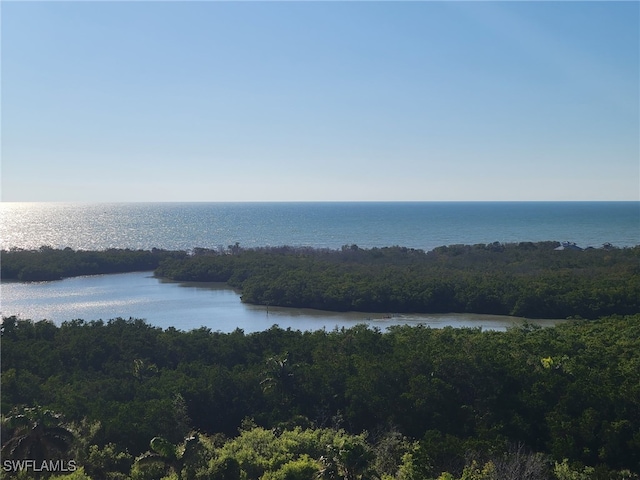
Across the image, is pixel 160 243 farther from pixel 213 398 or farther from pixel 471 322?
pixel 213 398

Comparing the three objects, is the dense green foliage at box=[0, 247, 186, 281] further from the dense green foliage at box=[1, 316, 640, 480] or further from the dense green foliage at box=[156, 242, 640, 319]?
the dense green foliage at box=[1, 316, 640, 480]

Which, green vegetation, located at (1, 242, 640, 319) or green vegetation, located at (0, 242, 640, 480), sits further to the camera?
green vegetation, located at (1, 242, 640, 319)

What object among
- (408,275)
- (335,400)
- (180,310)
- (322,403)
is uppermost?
(408,275)

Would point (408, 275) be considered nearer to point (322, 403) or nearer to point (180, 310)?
point (180, 310)

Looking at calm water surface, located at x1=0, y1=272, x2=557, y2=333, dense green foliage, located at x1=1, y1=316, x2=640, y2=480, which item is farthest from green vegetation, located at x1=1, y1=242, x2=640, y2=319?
dense green foliage, located at x1=1, y1=316, x2=640, y2=480

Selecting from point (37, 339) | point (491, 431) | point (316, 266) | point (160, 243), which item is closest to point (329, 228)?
point (160, 243)

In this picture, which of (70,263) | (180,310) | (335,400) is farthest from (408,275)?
(70,263)
